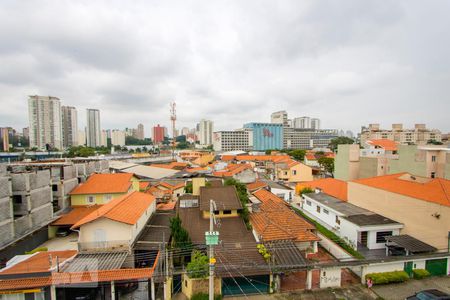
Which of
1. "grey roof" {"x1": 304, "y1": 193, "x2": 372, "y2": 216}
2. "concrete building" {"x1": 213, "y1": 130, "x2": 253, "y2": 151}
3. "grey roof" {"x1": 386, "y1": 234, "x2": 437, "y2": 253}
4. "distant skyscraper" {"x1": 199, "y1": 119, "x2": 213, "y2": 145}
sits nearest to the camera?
"grey roof" {"x1": 386, "y1": 234, "x2": 437, "y2": 253}

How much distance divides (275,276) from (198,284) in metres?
3.92

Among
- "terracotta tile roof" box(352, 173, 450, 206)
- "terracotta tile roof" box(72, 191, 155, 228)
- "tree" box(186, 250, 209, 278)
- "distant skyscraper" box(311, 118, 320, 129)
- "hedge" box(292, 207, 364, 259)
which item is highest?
"distant skyscraper" box(311, 118, 320, 129)

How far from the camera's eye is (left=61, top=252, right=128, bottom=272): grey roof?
33.7ft

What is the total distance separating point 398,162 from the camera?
81.5 ft

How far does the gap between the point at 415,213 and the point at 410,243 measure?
2146mm

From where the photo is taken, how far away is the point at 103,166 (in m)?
29.8

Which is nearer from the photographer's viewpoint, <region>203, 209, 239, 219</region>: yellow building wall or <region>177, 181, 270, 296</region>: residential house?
<region>177, 181, 270, 296</region>: residential house

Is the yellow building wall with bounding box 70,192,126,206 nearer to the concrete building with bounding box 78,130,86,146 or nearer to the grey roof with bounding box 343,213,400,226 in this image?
the grey roof with bounding box 343,213,400,226

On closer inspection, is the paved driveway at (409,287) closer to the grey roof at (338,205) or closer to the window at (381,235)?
the window at (381,235)

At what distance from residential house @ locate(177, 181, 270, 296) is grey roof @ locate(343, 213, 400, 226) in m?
7.97

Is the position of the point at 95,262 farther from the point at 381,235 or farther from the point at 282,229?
the point at 381,235

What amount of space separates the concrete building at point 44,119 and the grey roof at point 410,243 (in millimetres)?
96856

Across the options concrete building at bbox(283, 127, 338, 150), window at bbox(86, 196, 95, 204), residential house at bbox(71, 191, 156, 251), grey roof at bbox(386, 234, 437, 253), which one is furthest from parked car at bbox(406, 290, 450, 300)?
concrete building at bbox(283, 127, 338, 150)

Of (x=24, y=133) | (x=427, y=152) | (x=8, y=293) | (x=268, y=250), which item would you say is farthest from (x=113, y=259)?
(x=24, y=133)
